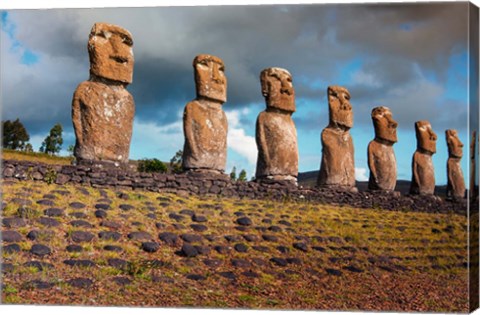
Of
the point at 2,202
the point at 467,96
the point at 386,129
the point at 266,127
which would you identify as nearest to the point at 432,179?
the point at 386,129

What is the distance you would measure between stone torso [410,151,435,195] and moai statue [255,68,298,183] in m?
5.17

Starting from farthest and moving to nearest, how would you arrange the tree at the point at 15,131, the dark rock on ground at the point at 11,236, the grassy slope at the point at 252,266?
the tree at the point at 15,131
the dark rock on ground at the point at 11,236
the grassy slope at the point at 252,266

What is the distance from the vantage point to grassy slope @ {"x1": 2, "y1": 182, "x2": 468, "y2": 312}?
680cm

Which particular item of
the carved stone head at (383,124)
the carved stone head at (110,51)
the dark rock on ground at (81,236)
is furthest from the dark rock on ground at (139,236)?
the carved stone head at (383,124)

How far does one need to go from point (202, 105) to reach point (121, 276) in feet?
21.0

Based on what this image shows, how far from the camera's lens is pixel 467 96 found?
710 cm

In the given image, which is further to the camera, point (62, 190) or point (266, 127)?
point (266, 127)

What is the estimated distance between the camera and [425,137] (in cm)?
1728

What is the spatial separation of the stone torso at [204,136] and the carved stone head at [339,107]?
3583 mm

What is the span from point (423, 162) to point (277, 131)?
6.14 m

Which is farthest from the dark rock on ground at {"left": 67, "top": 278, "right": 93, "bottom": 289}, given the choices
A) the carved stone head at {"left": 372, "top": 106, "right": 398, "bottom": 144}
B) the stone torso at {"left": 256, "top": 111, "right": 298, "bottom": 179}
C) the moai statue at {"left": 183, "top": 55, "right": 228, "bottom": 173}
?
the carved stone head at {"left": 372, "top": 106, "right": 398, "bottom": 144}

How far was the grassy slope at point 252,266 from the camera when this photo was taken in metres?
6.80

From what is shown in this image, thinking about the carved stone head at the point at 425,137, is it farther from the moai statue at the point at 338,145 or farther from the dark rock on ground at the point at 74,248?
the dark rock on ground at the point at 74,248

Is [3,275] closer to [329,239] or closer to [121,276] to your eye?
[121,276]
